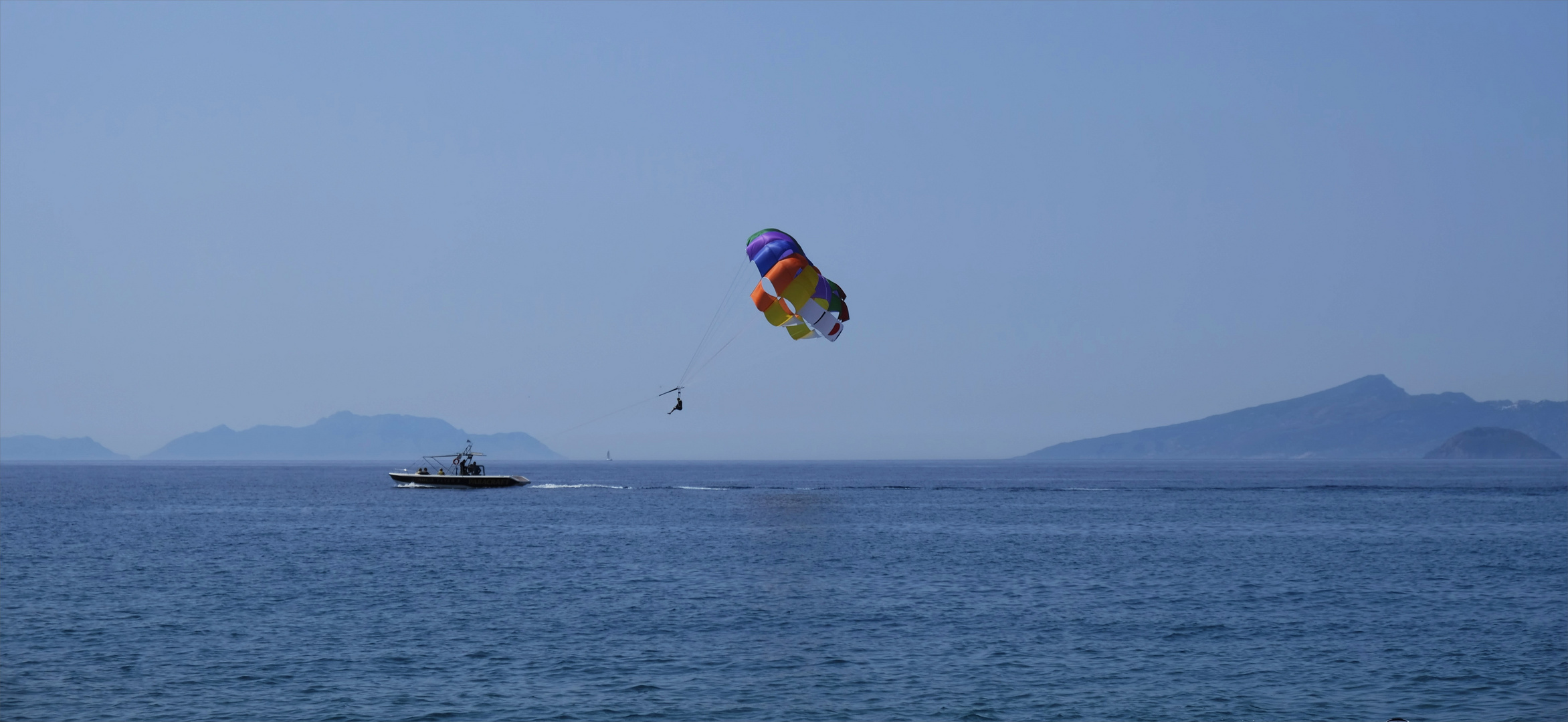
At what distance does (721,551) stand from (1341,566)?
25.6 meters

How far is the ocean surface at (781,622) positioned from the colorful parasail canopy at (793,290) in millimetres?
9683

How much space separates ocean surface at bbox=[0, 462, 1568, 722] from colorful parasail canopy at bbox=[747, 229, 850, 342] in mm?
9683

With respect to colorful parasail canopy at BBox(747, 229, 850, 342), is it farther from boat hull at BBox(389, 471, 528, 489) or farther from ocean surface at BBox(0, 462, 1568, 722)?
boat hull at BBox(389, 471, 528, 489)

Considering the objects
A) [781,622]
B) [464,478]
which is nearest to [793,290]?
[781,622]

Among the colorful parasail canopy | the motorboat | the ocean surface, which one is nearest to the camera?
the ocean surface

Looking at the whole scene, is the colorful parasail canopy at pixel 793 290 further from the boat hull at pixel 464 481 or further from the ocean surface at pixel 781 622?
the boat hull at pixel 464 481

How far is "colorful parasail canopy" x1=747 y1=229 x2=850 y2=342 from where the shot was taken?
4919 centimetres

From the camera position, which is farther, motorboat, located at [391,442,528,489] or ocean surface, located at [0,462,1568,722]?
motorboat, located at [391,442,528,489]

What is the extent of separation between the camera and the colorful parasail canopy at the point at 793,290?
49.2 m

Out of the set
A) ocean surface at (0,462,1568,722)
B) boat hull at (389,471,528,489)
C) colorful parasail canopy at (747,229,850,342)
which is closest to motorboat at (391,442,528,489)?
boat hull at (389,471,528,489)

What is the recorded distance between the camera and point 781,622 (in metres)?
35.0

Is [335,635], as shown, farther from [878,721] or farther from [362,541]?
[362,541]

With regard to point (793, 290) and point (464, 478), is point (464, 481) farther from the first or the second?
point (793, 290)

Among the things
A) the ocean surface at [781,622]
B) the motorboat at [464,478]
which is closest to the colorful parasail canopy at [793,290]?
the ocean surface at [781,622]
